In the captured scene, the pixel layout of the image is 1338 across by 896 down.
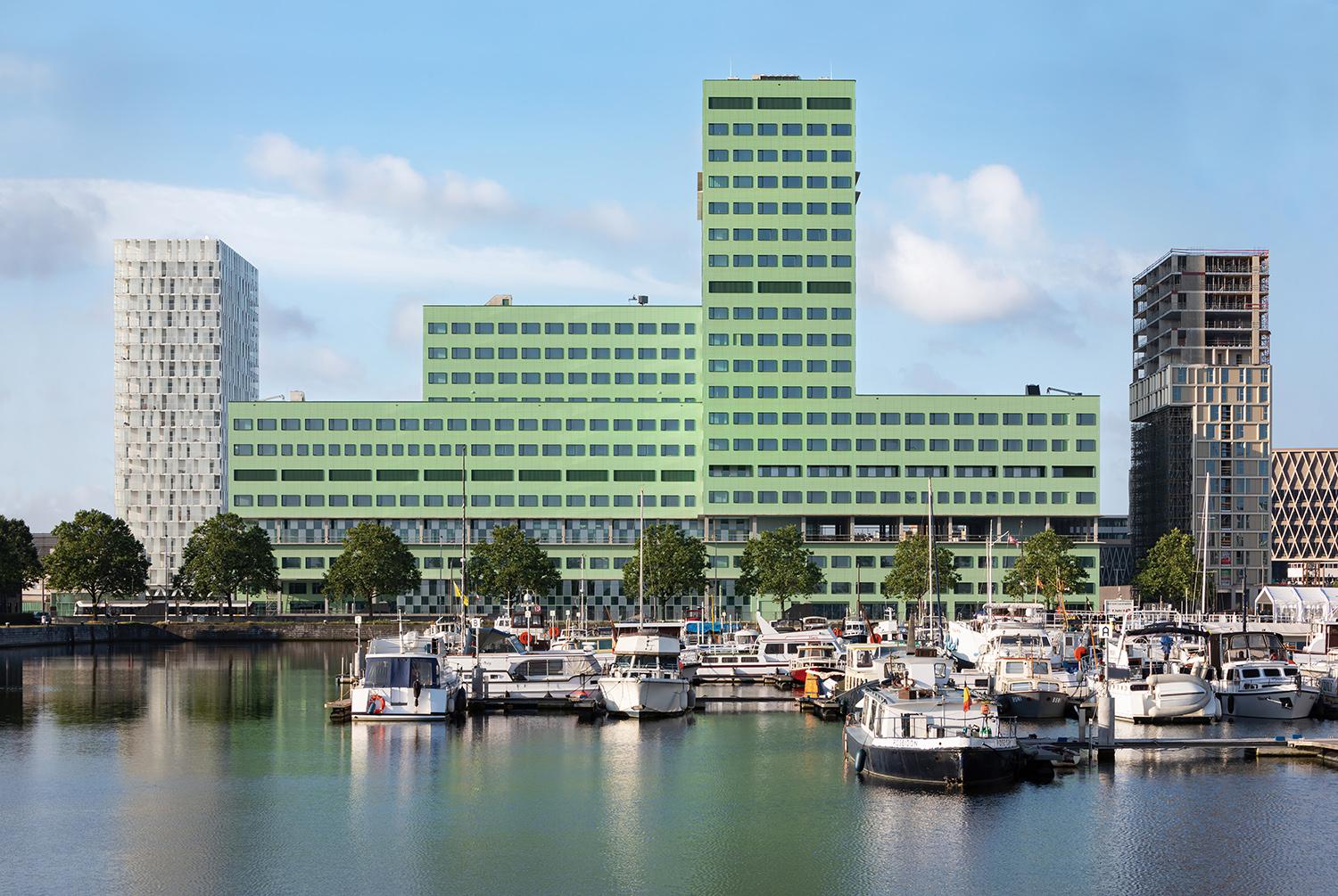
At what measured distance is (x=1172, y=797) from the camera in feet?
196

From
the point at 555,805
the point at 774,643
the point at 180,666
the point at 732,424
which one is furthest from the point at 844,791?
the point at 732,424

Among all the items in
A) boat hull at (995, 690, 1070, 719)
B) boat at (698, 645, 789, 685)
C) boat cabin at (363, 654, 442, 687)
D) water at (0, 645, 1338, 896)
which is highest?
boat cabin at (363, 654, 442, 687)

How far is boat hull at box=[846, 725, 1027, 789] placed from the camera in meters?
59.6

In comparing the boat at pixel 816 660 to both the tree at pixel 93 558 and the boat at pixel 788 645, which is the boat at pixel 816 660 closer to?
the boat at pixel 788 645

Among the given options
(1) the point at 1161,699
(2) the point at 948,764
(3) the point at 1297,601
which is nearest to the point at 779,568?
(3) the point at 1297,601

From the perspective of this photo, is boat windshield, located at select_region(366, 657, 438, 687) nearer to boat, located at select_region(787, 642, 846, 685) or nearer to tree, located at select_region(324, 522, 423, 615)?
boat, located at select_region(787, 642, 846, 685)

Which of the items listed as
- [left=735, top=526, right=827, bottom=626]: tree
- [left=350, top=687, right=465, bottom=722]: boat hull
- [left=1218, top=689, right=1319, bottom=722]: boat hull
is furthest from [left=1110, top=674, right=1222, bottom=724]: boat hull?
[left=735, top=526, right=827, bottom=626]: tree

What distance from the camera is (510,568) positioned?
183 meters

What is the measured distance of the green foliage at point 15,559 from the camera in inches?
7319

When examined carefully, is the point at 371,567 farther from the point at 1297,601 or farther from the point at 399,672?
the point at 1297,601

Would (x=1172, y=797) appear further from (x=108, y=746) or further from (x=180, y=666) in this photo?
(x=180, y=666)

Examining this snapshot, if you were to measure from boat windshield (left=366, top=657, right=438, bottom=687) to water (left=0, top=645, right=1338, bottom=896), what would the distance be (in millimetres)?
3043

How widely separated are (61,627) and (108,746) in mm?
110527

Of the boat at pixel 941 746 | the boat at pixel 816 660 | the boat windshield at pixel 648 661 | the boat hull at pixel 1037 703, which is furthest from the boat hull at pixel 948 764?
the boat at pixel 816 660
